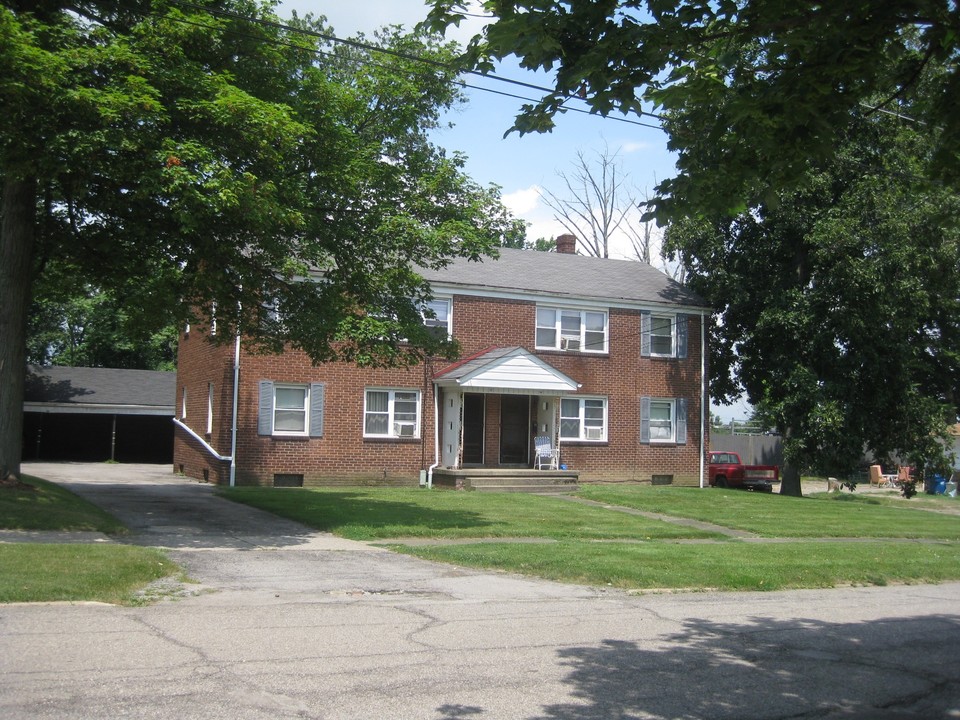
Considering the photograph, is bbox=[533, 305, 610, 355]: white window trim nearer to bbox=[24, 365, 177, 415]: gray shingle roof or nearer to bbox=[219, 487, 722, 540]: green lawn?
bbox=[219, 487, 722, 540]: green lawn

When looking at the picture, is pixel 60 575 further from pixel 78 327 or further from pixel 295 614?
pixel 78 327

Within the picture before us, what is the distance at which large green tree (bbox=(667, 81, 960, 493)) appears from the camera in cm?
2859

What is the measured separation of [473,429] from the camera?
28766mm

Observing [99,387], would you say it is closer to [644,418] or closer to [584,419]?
[584,419]

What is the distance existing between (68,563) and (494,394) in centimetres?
1877

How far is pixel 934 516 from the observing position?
85.9 ft

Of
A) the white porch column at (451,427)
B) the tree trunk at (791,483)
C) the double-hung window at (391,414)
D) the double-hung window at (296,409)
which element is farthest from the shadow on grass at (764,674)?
the tree trunk at (791,483)

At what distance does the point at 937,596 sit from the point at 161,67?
13.3 meters

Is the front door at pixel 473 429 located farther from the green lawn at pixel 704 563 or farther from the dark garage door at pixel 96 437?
the dark garage door at pixel 96 437

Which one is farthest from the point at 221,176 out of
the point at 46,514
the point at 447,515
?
the point at 447,515

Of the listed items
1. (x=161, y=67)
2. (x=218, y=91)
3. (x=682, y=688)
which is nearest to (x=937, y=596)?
(x=682, y=688)

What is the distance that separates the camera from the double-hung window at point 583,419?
2989 cm

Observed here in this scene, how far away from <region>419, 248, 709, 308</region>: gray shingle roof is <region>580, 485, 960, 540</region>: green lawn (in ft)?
21.3

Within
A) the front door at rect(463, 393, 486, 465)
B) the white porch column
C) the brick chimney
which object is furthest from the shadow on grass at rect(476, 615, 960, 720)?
the brick chimney
